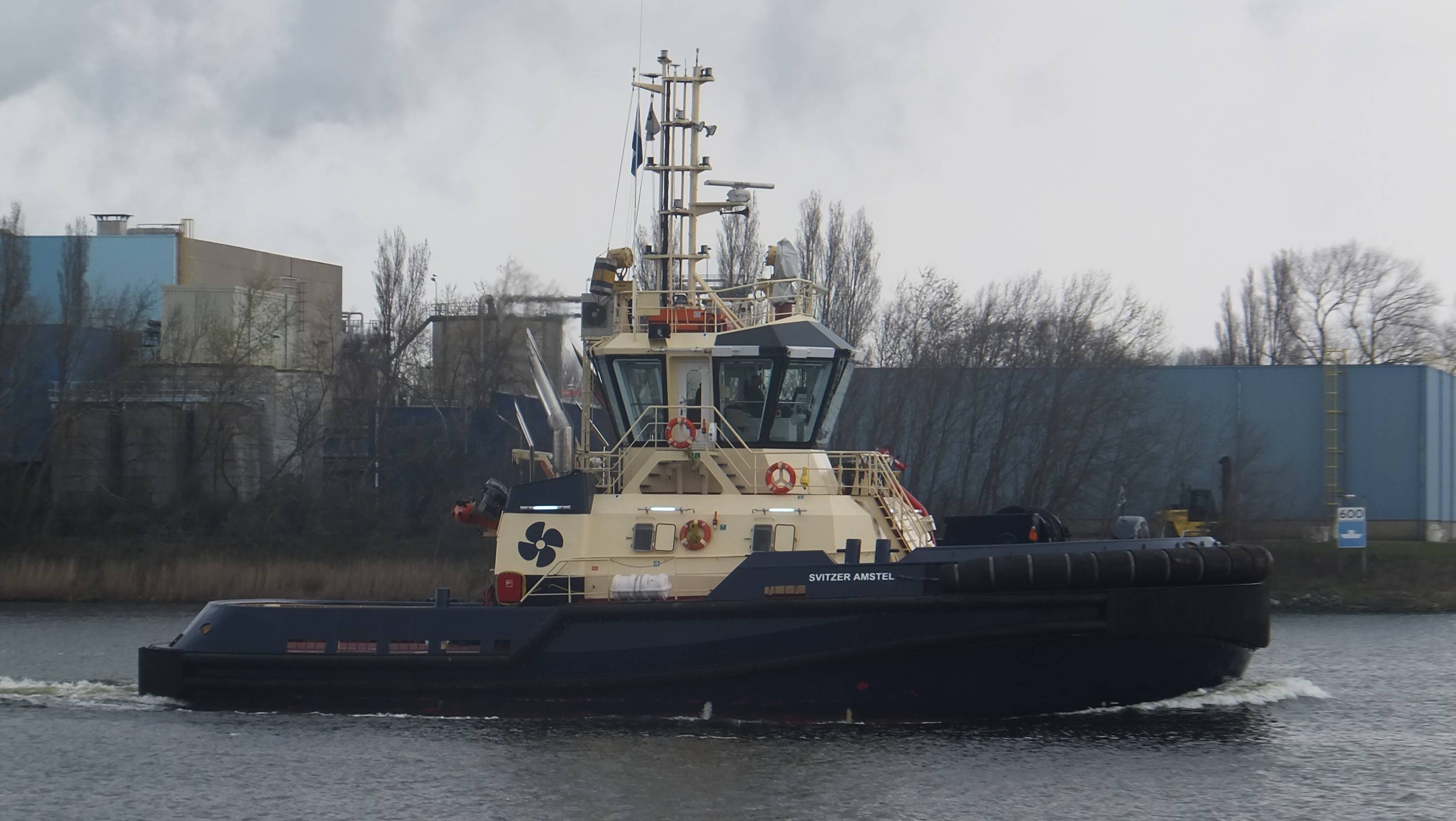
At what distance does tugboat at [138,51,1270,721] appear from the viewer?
11891mm

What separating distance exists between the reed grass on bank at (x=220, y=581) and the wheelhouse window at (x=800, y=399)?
→ 13163 millimetres

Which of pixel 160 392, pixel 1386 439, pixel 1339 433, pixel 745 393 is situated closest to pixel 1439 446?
pixel 1386 439

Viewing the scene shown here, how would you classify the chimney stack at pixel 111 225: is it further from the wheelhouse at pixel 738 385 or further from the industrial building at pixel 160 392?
the wheelhouse at pixel 738 385

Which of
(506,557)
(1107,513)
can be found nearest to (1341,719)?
(506,557)

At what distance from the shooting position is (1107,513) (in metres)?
28.9

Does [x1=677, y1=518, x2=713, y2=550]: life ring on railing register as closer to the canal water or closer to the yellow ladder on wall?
→ the canal water

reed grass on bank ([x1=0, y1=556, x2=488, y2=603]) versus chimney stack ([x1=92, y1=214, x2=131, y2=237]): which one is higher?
chimney stack ([x1=92, y1=214, x2=131, y2=237])

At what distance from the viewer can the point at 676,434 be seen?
1276 centimetres

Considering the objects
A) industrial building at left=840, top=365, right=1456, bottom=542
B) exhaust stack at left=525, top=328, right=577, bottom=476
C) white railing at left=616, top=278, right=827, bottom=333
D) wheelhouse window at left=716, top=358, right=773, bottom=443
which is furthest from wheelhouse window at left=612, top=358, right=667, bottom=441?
industrial building at left=840, top=365, right=1456, bottom=542

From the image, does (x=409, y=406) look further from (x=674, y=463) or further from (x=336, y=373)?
(x=674, y=463)

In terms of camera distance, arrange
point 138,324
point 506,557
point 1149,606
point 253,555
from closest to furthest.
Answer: point 1149,606 → point 506,557 → point 253,555 → point 138,324

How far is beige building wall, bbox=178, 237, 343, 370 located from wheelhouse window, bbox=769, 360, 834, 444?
2220cm

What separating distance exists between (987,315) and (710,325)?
58.4 feet

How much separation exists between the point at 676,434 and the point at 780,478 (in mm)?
1006
